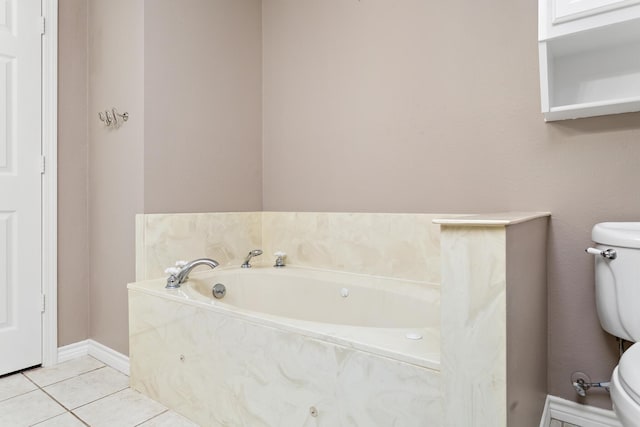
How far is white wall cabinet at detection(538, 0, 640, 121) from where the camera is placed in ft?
3.93

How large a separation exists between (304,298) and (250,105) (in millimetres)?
1278

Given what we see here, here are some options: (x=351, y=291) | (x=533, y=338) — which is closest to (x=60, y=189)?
(x=351, y=291)

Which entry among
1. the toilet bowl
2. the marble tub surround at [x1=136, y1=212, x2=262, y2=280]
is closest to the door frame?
the marble tub surround at [x1=136, y1=212, x2=262, y2=280]

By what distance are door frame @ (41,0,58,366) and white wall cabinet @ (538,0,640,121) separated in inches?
92.6

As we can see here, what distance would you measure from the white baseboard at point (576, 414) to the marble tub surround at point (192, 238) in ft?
5.56

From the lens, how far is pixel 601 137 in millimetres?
1399

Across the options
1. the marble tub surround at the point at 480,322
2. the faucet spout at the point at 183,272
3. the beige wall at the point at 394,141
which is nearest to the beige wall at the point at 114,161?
the beige wall at the point at 394,141

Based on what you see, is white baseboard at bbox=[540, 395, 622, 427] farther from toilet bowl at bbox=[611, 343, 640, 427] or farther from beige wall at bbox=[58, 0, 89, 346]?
beige wall at bbox=[58, 0, 89, 346]

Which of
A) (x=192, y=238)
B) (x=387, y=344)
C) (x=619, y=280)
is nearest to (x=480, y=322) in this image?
(x=387, y=344)

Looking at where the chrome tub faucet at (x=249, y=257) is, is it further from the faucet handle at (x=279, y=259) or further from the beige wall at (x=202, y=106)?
the beige wall at (x=202, y=106)

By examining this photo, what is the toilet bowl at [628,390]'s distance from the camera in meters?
0.78

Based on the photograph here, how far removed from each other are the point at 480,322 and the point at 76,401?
69.4 inches

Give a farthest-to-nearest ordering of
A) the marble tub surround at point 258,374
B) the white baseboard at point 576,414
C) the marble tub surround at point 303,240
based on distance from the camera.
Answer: the marble tub surround at point 303,240
the white baseboard at point 576,414
the marble tub surround at point 258,374

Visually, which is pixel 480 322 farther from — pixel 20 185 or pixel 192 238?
pixel 20 185
